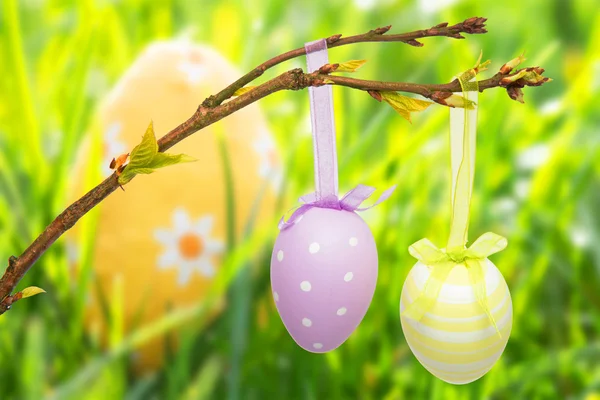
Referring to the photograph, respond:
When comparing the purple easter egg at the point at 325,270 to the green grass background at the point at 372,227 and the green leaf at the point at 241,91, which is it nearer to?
the green leaf at the point at 241,91

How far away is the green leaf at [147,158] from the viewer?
0.73 feet

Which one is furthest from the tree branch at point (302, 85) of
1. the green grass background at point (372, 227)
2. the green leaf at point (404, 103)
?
the green grass background at point (372, 227)

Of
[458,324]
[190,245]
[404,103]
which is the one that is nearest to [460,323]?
[458,324]

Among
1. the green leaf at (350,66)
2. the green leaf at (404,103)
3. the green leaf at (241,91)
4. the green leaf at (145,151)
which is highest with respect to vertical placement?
the green leaf at (241,91)

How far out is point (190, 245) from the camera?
1.96ft

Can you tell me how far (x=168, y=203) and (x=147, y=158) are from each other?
37cm

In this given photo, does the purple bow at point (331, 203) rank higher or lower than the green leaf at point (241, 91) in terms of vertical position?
lower

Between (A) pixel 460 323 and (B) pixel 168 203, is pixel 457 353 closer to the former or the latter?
(A) pixel 460 323

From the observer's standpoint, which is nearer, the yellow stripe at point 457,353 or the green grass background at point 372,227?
the yellow stripe at point 457,353

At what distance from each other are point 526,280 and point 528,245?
8cm

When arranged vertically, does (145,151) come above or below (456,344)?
above

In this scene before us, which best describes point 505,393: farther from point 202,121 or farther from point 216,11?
point 216,11

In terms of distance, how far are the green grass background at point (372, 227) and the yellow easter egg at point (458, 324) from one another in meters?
0.24

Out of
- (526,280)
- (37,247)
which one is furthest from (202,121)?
(526,280)
